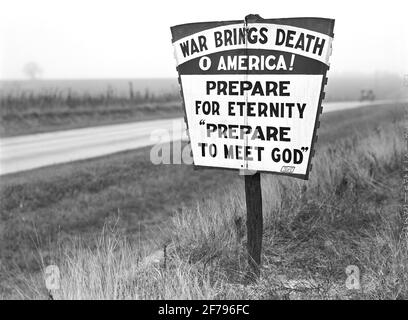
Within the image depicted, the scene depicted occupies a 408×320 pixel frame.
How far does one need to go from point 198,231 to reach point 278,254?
0.79 meters

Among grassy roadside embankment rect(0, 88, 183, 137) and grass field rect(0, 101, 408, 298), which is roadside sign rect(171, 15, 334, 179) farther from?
grassy roadside embankment rect(0, 88, 183, 137)

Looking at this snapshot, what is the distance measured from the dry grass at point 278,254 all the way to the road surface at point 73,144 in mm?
6018

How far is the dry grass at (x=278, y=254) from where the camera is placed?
3.30 meters

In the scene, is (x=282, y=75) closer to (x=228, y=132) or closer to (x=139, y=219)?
(x=228, y=132)

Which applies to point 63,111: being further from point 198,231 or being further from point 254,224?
point 254,224

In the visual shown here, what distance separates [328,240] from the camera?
4578 mm

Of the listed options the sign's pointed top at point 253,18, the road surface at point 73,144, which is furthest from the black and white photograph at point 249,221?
the road surface at point 73,144

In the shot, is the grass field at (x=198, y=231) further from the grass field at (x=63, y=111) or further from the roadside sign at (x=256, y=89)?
the grass field at (x=63, y=111)

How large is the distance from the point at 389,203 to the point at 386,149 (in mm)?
2870

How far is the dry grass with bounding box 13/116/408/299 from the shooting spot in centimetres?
330

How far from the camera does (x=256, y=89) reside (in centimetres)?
387

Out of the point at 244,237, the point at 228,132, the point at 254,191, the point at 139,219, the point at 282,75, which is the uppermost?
the point at 282,75

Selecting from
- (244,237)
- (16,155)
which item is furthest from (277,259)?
(16,155)
